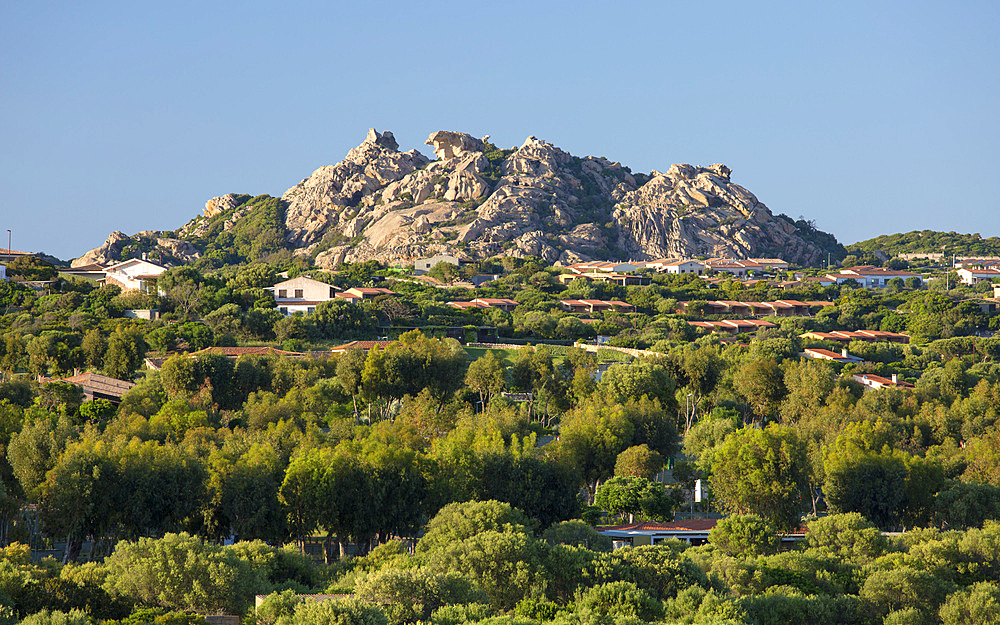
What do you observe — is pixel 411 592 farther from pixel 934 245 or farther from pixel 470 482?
pixel 934 245

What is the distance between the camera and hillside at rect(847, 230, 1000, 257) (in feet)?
601

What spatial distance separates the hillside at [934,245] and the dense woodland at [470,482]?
115 meters

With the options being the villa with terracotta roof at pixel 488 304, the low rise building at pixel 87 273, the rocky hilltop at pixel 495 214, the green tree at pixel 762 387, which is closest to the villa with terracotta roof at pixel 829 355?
the green tree at pixel 762 387

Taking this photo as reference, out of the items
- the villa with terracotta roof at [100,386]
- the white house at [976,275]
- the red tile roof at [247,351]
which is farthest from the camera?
the white house at [976,275]

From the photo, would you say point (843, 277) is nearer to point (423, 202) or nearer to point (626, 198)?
point (626, 198)

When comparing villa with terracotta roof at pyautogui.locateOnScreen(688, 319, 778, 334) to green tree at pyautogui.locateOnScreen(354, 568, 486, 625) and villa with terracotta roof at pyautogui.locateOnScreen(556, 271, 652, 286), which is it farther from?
green tree at pyautogui.locateOnScreen(354, 568, 486, 625)

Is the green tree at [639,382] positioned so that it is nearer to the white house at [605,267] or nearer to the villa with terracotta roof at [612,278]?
the villa with terracotta roof at [612,278]

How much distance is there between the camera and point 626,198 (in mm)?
181250

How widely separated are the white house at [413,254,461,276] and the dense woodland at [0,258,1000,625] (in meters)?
54.5

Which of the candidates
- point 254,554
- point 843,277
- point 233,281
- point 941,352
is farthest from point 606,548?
point 843,277

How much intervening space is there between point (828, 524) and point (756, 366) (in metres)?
22.7

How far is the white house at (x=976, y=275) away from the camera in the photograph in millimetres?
135375

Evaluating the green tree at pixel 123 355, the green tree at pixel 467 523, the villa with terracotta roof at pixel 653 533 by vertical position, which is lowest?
the villa with terracotta roof at pixel 653 533

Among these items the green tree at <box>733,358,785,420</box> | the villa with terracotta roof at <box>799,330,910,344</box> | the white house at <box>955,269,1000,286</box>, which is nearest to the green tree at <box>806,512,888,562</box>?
the green tree at <box>733,358,785,420</box>
